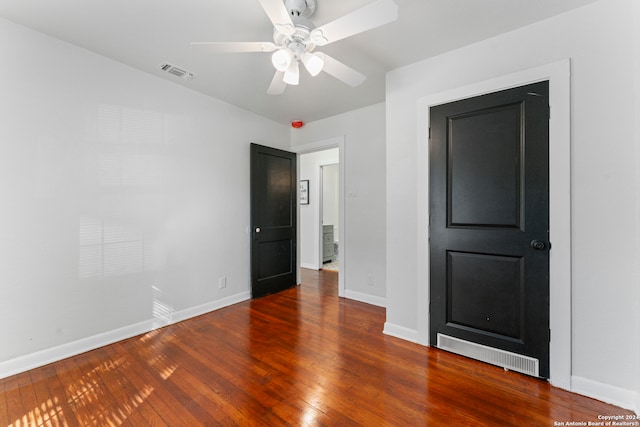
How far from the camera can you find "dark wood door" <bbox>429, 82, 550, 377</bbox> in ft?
6.08

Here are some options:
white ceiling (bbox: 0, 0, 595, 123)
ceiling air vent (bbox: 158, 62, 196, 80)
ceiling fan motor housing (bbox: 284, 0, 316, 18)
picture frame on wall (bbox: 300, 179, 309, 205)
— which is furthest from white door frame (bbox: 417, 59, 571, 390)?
picture frame on wall (bbox: 300, 179, 309, 205)

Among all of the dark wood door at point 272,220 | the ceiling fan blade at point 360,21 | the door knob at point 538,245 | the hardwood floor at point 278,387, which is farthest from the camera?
the dark wood door at point 272,220

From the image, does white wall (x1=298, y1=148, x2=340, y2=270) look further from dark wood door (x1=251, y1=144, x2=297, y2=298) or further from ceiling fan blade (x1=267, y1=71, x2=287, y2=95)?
ceiling fan blade (x1=267, y1=71, x2=287, y2=95)

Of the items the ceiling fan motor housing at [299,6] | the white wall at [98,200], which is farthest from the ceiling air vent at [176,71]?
the ceiling fan motor housing at [299,6]

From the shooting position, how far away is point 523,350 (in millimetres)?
1895

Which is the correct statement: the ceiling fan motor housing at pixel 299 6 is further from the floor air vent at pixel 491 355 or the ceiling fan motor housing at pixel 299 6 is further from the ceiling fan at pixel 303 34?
the floor air vent at pixel 491 355

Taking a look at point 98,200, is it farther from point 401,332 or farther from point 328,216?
point 328,216

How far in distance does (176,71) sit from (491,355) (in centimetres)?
370

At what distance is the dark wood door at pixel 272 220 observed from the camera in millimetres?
3582

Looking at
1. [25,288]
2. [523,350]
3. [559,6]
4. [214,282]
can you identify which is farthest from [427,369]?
[25,288]

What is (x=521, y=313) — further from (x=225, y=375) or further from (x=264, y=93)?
(x=264, y=93)

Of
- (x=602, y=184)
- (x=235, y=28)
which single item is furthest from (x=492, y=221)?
(x=235, y=28)

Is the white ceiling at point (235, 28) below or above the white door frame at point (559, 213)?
above

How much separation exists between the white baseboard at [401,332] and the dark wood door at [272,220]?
1.81 m
